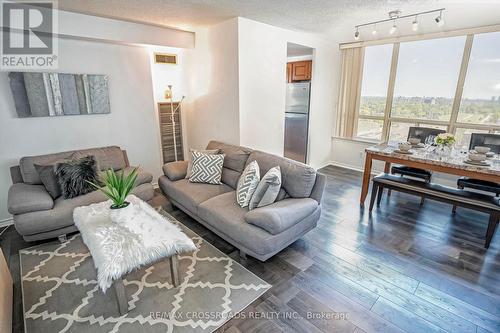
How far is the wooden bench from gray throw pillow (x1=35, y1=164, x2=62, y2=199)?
3801mm

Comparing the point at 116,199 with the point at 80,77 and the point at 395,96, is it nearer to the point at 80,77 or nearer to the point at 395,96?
the point at 80,77

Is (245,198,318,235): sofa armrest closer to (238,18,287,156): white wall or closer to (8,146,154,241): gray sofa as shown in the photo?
(238,18,287,156): white wall

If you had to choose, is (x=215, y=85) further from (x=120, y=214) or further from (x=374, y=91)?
(x=374, y=91)

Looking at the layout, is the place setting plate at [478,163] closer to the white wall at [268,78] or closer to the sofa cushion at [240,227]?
the sofa cushion at [240,227]

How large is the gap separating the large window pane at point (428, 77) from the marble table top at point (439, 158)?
1.34 metres

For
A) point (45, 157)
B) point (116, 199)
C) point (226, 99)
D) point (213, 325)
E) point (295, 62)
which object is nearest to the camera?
point (213, 325)

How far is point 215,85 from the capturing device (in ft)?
12.4

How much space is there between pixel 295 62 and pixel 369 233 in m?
3.61

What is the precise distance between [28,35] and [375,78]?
17.0ft

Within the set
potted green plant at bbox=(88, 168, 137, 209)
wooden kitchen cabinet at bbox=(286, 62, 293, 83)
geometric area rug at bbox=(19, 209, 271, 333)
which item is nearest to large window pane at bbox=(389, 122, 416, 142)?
wooden kitchen cabinet at bbox=(286, 62, 293, 83)

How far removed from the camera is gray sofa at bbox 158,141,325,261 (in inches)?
85.8

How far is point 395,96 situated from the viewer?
4527 millimetres

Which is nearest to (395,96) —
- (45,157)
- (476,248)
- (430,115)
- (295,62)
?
(430,115)

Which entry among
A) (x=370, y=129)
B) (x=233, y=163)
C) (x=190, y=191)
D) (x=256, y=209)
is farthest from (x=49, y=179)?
(x=370, y=129)
